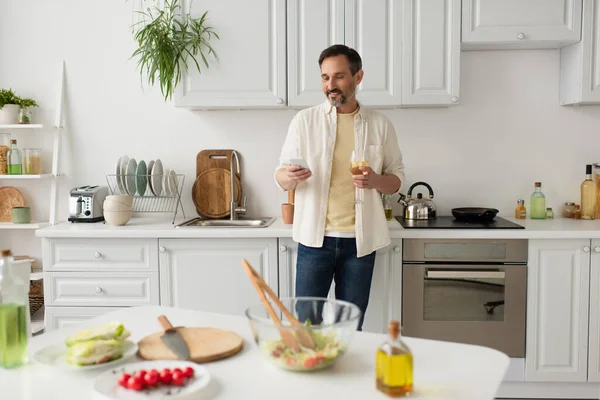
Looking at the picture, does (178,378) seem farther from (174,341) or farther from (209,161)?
(209,161)

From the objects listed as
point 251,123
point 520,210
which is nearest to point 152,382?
point 251,123

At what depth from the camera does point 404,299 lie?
324 cm

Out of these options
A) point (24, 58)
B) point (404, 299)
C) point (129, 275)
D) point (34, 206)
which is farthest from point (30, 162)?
point (404, 299)

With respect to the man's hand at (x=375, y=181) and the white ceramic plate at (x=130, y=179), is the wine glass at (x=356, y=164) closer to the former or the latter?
the man's hand at (x=375, y=181)

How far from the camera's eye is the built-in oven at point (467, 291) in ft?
10.5

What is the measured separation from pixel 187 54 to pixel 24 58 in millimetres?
1179

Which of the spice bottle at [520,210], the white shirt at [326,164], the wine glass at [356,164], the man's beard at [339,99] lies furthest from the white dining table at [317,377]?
the spice bottle at [520,210]

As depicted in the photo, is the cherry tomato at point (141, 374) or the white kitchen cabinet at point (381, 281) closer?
the cherry tomato at point (141, 374)

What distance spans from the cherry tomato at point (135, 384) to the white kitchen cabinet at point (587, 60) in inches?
116

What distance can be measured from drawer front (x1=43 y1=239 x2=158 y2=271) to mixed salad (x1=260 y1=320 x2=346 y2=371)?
2097 millimetres

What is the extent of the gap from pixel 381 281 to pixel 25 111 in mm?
2340

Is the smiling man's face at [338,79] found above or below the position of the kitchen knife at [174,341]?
above

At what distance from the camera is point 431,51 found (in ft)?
11.1

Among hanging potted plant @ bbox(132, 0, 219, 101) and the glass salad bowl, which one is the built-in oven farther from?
the glass salad bowl
